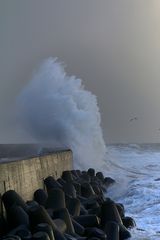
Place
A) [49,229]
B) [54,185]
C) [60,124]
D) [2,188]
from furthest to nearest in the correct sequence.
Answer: [60,124], [54,185], [2,188], [49,229]

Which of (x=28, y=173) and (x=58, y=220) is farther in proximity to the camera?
(x=28, y=173)

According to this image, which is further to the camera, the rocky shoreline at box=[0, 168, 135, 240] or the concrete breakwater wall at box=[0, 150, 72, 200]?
the concrete breakwater wall at box=[0, 150, 72, 200]

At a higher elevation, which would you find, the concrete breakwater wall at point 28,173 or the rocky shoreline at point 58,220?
the concrete breakwater wall at point 28,173

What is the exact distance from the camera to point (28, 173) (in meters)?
8.95

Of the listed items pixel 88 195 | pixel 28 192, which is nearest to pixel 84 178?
pixel 88 195

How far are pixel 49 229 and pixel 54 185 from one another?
3.92 meters

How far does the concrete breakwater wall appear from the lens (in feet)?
24.8

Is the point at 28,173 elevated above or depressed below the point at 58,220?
above

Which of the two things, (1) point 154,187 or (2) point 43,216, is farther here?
(1) point 154,187

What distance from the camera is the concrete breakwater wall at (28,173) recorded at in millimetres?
7574

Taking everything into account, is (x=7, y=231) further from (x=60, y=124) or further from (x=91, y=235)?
(x=60, y=124)

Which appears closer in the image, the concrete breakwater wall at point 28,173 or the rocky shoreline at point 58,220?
the rocky shoreline at point 58,220

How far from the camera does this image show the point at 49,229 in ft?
18.9

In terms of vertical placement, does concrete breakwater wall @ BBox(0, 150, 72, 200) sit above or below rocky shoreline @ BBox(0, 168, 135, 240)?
above
